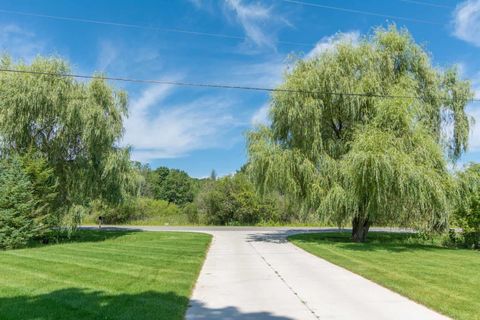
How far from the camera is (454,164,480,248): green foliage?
17.5 metres

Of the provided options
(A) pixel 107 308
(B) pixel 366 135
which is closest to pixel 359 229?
(B) pixel 366 135

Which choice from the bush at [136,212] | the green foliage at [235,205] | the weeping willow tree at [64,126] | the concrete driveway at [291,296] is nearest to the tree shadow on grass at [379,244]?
the concrete driveway at [291,296]

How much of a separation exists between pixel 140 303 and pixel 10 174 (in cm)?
1245

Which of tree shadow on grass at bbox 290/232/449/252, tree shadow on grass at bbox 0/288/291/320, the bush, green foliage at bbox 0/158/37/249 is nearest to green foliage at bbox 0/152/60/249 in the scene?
green foliage at bbox 0/158/37/249

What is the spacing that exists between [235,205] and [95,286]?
32.9 meters

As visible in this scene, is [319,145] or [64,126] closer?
[319,145]

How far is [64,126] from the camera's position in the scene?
65.9 ft

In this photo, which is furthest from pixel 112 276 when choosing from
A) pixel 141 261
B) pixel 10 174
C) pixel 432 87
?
pixel 432 87

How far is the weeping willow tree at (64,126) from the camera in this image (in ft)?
62.4

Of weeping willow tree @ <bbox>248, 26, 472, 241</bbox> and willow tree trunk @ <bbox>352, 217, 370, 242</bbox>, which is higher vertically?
weeping willow tree @ <bbox>248, 26, 472, 241</bbox>

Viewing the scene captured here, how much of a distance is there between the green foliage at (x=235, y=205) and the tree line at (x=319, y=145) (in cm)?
1899

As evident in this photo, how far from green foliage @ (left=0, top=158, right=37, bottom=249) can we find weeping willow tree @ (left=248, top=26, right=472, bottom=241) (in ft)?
31.3

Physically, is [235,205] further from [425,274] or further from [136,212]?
[425,274]

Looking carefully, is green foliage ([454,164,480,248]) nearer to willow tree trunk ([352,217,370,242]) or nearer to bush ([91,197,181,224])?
willow tree trunk ([352,217,370,242])
